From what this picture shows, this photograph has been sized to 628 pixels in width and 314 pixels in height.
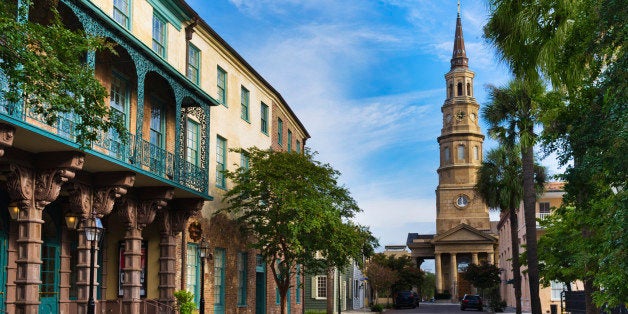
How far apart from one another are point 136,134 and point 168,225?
186 inches

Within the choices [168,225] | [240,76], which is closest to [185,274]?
[168,225]

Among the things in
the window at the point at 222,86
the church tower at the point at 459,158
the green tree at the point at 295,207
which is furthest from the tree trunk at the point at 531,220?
the church tower at the point at 459,158

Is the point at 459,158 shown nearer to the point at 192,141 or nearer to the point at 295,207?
the point at 295,207

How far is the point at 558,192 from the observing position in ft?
179

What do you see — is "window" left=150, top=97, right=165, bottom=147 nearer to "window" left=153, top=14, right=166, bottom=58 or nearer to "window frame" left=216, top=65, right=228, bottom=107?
"window" left=153, top=14, right=166, bottom=58

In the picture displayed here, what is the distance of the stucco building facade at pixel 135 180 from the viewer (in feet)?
50.6

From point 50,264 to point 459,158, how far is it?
312 ft

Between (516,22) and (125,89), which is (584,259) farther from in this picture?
(125,89)

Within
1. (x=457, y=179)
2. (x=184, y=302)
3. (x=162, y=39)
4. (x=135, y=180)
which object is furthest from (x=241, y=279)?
(x=457, y=179)

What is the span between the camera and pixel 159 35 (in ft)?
74.3

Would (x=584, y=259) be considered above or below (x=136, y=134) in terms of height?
below

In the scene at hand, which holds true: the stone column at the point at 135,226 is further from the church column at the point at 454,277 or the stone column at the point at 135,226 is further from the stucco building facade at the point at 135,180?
the church column at the point at 454,277

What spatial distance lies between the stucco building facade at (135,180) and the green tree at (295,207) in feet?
4.11

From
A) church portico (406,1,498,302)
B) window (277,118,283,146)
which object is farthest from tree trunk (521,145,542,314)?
church portico (406,1,498,302)
